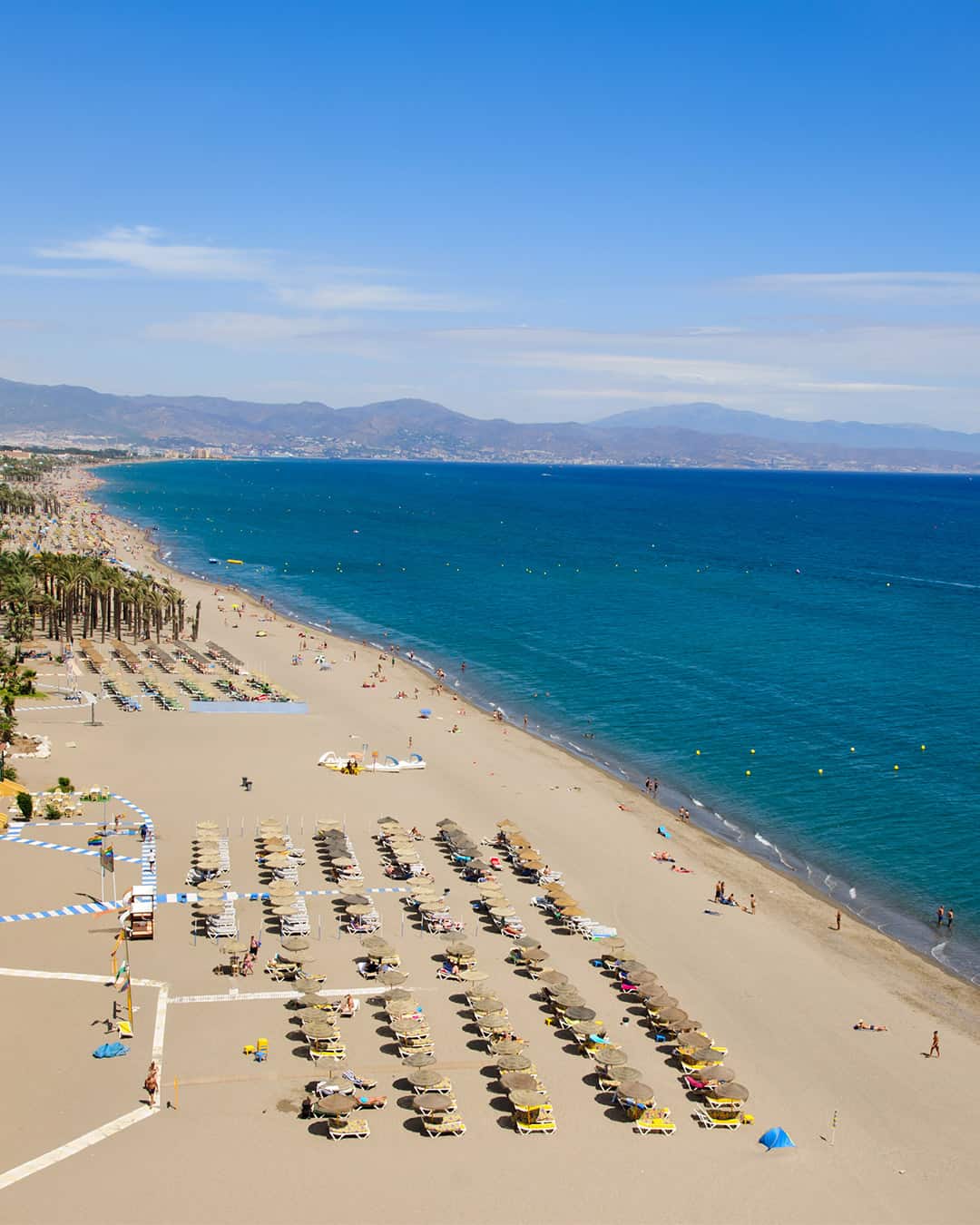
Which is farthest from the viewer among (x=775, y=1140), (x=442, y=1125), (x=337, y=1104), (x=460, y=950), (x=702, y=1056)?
(x=460, y=950)

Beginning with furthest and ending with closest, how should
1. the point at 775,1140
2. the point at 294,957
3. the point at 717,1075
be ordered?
the point at 294,957
the point at 717,1075
the point at 775,1140

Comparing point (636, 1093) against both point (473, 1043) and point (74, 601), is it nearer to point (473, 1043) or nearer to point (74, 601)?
point (473, 1043)

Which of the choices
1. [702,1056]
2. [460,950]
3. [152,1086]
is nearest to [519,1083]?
[702,1056]

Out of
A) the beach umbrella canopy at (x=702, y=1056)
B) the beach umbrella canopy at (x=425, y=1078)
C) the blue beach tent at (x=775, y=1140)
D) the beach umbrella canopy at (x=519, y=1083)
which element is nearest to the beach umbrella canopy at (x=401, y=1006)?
the beach umbrella canopy at (x=425, y=1078)

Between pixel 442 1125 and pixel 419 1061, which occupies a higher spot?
pixel 419 1061

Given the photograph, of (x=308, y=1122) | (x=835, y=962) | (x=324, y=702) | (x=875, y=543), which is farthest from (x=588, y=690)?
(x=875, y=543)

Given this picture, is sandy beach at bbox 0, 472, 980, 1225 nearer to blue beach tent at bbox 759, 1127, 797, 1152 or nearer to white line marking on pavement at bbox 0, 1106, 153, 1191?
white line marking on pavement at bbox 0, 1106, 153, 1191
